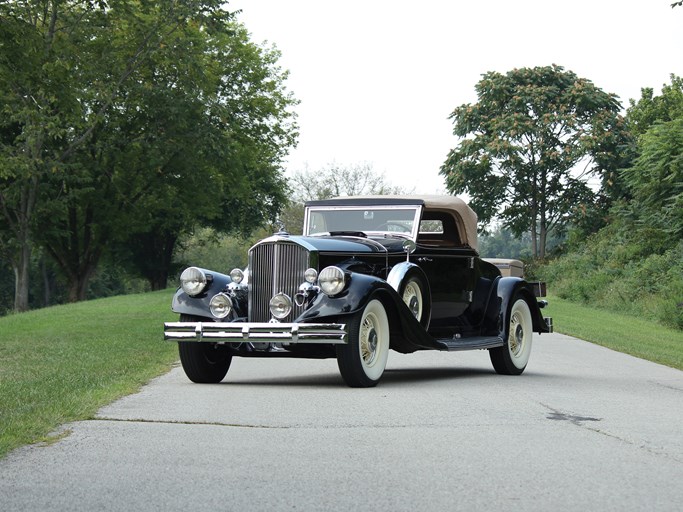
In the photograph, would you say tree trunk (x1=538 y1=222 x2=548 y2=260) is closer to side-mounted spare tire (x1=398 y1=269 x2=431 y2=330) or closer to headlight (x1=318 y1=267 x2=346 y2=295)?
side-mounted spare tire (x1=398 y1=269 x2=431 y2=330)

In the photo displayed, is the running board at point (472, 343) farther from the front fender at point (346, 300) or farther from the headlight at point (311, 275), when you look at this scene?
the headlight at point (311, 275)

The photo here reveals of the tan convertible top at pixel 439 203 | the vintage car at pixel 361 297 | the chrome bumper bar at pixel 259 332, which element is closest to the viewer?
the chrome bumper bar at pixel 259 332

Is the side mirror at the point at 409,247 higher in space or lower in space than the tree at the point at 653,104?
lower

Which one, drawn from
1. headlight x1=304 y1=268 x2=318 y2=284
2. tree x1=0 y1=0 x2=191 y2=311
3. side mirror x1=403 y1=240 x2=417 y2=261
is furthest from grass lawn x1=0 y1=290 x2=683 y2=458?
tree x1=0 y1=0 x2=191 y2=311

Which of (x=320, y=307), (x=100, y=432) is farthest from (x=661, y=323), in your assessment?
(x=100, y=432)

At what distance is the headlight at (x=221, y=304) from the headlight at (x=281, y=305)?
0.54m

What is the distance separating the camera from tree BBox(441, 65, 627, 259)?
2245 inches

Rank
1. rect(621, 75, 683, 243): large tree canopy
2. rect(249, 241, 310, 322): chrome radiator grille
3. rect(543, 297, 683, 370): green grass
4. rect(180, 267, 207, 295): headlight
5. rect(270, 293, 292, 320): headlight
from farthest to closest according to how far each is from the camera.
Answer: rect(621, 75, 683, 243): large tree canopy → rect(543, 297, 683, 370): green grass → rect(180, 267, 207, 295): headlight → rect(249, 241, 310, 322): chrome radiator grille → rect(270, 293, 292, 320): headlight

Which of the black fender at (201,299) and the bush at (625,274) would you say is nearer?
the black fender at (201,299)

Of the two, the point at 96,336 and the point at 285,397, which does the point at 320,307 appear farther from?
the point at 96,336

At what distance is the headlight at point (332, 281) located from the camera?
37.6ft

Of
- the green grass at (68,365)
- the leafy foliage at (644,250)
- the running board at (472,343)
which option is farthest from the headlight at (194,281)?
the leafy foliage at (644,250)

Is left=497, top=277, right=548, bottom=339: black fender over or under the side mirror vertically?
under

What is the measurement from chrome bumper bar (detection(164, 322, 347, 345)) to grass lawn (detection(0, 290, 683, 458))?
32.7 inches
